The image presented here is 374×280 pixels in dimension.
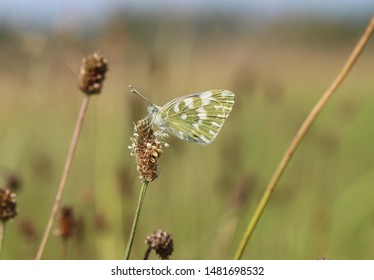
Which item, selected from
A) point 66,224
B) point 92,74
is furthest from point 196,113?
point 66,224

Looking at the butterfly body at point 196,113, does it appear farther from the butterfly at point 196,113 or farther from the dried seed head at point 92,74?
the dried seed head at point 92,74

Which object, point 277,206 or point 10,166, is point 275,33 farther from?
point 10,166

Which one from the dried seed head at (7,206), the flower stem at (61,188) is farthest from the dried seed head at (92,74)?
the dried seed head at (7,206)

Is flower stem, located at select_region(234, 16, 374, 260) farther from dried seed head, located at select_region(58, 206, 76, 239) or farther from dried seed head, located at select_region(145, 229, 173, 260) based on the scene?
dried seed head, located at select_region(58, 206, 76, 239)

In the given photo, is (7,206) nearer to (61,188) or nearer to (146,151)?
(61,188)

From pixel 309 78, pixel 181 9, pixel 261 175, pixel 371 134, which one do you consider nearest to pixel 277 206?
pixel 261 175

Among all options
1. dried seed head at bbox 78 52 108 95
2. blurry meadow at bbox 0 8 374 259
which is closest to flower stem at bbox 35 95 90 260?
dried seed head at bbox 78 52 108 95
